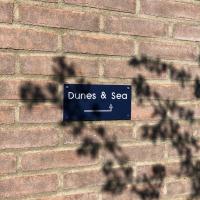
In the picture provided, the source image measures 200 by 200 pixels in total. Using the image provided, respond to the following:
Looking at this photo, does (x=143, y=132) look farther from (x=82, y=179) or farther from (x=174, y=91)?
(x=82, y=179)

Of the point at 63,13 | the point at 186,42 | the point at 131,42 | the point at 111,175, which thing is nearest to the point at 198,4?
the point at 186,42

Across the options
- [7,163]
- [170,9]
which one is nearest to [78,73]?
[7,163]

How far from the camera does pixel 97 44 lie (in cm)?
222

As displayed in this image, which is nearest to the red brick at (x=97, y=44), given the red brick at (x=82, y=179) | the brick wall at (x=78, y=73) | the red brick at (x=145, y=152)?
the brick wall at (x=78, y=73)

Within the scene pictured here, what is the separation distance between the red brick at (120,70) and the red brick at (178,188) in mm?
676

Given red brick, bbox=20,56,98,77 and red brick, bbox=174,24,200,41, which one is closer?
red brick, bbox=20,56,98,77

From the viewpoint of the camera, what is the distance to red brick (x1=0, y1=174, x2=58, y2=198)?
202 centimetres

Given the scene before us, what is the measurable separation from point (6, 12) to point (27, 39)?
159 mm

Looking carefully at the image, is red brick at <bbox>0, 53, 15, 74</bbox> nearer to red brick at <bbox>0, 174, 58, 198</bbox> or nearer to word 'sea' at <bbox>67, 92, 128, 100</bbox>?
word 'sea' at <bbox>67, 92, 128, 100</bbox>

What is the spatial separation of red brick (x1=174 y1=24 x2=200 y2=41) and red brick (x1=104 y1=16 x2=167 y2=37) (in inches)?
3.9

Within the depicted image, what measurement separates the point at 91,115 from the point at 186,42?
767 millimetres

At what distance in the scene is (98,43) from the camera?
7.29 feet

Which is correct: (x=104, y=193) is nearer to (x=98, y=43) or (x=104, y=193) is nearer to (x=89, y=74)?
(x=89, y=74)

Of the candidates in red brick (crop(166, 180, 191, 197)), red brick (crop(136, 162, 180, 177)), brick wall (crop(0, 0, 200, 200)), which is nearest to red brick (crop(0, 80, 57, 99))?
brick wall (crop(0, 0, 200, 200))
